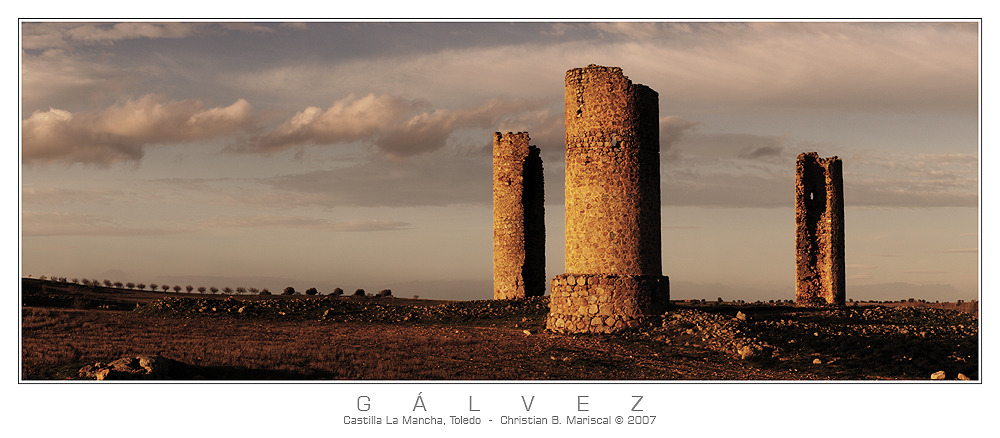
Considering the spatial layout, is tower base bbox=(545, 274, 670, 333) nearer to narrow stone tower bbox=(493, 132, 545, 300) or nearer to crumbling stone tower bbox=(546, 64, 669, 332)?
crumbling stone tower bbox=(546, 64, 669, 332)

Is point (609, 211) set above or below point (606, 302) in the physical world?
above

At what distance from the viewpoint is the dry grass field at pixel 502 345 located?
13531 millimetres

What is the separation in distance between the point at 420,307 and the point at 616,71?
10.3 metres

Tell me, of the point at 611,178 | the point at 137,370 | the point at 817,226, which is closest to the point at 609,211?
the point at 611,178

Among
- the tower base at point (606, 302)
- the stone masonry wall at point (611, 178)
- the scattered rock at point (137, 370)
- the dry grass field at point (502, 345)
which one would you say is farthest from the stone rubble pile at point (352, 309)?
the scattered rock at point (137, 370)

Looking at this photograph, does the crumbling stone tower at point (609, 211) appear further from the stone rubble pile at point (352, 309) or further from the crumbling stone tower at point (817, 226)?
the crumbling stone tower at point (817, 226)

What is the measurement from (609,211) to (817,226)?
1279 cm

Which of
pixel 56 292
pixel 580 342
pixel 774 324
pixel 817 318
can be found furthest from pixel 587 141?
pixel 56 292

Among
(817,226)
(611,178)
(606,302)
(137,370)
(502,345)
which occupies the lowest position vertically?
(502,345)

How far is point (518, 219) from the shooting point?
27656 mm

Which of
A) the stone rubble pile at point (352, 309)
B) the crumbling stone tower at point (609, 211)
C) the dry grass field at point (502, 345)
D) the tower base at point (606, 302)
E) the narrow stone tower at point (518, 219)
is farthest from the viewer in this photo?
the narrow stone tower at point (518, 219)

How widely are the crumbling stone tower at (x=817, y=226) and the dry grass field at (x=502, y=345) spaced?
12.8 feet

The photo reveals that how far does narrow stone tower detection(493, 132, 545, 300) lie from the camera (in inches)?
1088

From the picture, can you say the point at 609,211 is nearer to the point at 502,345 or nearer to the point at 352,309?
the point at 502,345
